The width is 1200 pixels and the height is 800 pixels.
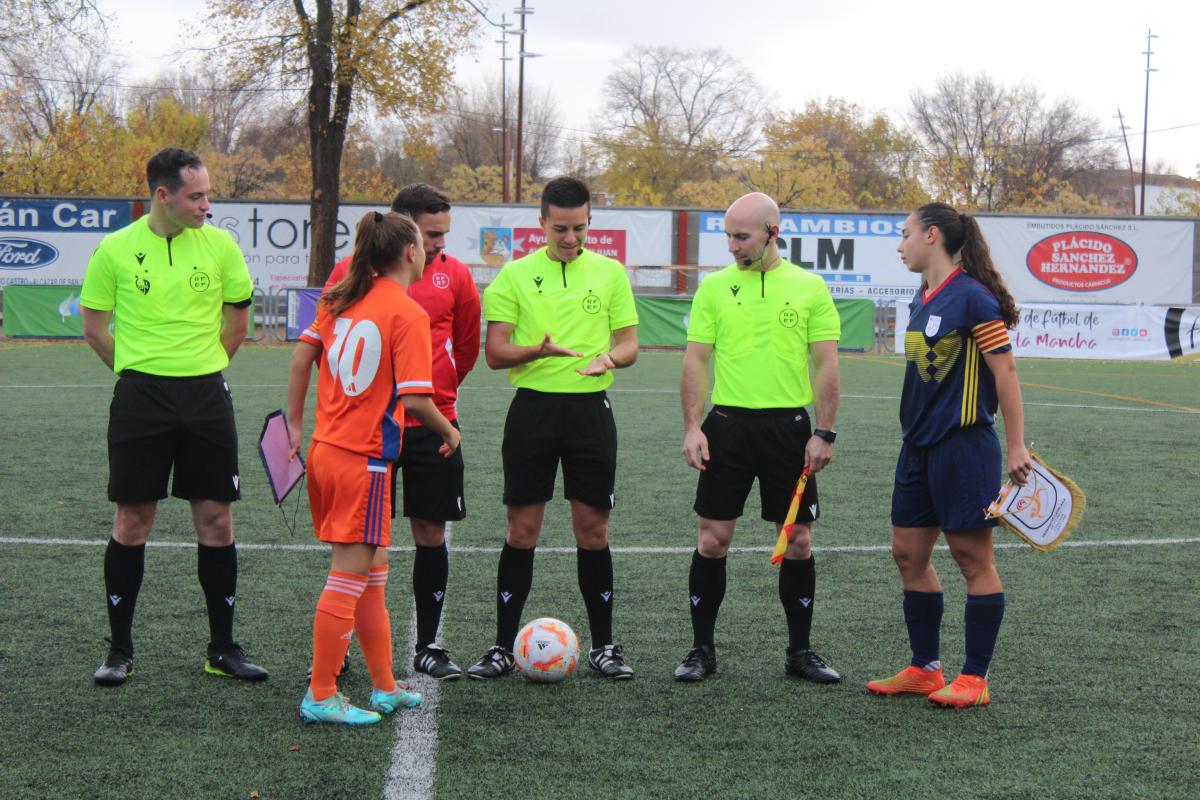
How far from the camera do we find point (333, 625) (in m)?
4.35

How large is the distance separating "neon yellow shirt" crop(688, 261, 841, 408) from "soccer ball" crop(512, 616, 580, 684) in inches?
46.3

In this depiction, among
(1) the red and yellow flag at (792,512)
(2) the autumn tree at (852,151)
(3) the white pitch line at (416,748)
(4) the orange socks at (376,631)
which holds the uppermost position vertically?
(2) the autumn tree at (852,151)

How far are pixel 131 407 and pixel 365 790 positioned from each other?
6.55 ft

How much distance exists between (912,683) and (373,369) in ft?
8.00

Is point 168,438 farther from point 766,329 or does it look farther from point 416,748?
point 766,329

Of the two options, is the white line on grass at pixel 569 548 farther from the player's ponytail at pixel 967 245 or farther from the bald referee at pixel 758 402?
the player's ponytail at pixel 967 245

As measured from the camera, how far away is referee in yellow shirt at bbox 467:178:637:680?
5148 millimetres

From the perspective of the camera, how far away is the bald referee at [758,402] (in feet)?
16.5

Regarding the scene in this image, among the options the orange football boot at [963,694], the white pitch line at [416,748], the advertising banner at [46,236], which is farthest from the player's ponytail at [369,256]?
the advertising banner at [46,236]

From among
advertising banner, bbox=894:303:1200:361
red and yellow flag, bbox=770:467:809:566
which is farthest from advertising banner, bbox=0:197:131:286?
red and yellow flag, bbox=770:467:809:566

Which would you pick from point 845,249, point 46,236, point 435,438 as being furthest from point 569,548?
point 46,236

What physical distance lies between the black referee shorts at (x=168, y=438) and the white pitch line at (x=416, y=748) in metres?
1.17

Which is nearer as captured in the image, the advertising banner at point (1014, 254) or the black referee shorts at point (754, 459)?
the black referee shorts at point (754, 459)

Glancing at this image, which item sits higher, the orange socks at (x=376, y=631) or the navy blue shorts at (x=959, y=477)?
the navy blue shorts at (x=959, y=477)
